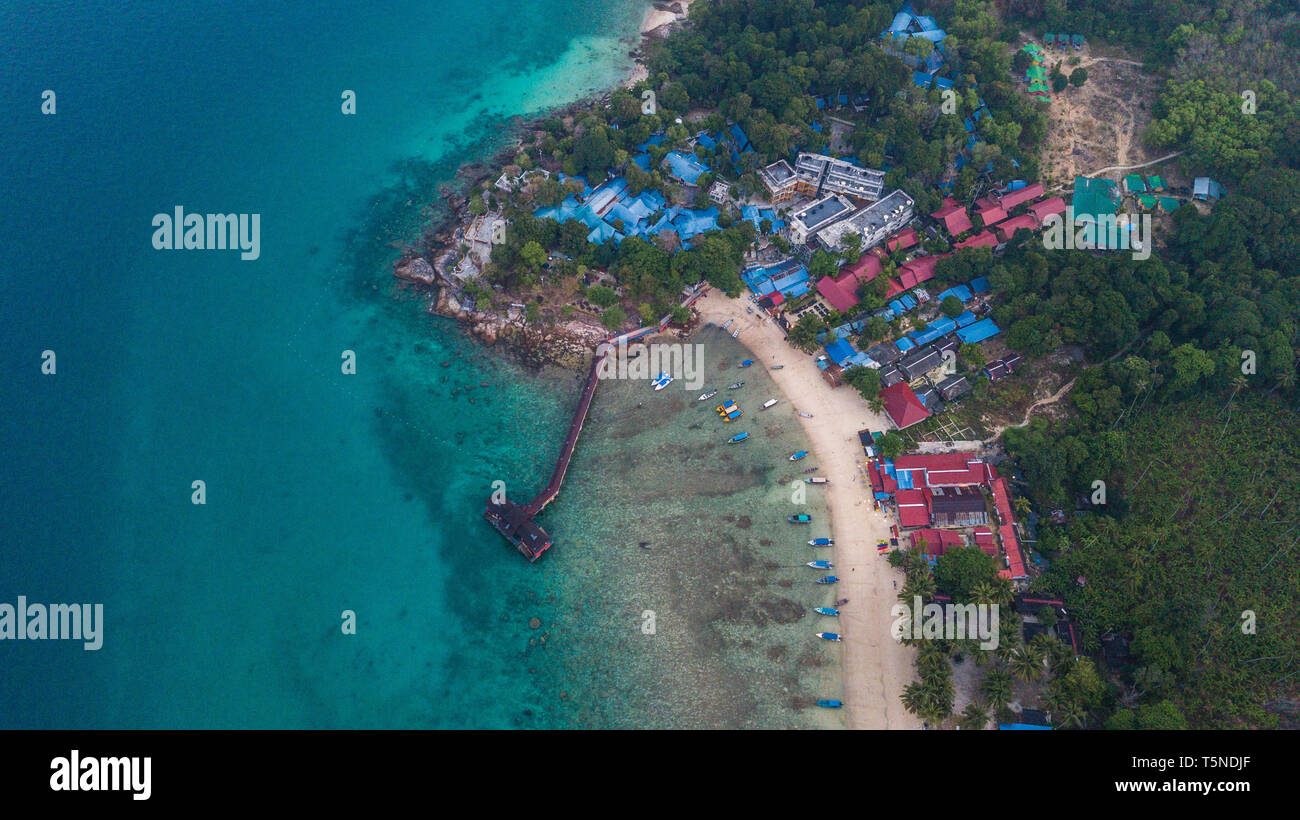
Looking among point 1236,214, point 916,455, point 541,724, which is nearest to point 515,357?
point 541,724

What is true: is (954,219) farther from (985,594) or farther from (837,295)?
(985,594)

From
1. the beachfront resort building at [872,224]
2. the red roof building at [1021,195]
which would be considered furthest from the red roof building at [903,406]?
the red roof building at [1021,195]

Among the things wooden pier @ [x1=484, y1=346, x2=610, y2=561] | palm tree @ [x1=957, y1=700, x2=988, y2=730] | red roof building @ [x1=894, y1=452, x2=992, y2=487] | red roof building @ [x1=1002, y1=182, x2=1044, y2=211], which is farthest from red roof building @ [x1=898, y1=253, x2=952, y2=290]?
palm tree @ [x1=957, y1=700, x2=988, y2=730]

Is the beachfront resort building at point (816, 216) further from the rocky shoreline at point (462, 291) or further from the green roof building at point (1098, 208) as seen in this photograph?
the green roof building at point (1098, 208)

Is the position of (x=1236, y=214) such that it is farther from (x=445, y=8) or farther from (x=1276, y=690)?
(x=445, y=8)

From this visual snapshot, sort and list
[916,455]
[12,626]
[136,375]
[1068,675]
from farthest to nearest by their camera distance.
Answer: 1. [136,375]
2. [916,455]
3. [12,626]
4. [1068,675]
